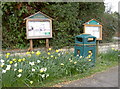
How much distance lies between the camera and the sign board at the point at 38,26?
19.6ft

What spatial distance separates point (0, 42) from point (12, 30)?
74cm

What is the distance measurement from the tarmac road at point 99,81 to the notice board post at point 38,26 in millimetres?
2901

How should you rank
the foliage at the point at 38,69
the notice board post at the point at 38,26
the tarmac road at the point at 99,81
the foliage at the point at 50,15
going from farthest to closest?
the foliage at the point at 50,15 < the notice board post at the point at 38,26 < the tarmac road at the point at 99,81 < the foliage at the point at 38,69

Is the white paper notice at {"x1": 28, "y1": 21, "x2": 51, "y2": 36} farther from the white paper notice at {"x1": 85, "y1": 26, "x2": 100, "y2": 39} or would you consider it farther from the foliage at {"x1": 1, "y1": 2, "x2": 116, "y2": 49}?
the white paper notice at {"x1": 85, "y1": 26, "x2": 100, "y2": 39}

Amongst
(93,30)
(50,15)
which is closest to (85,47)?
(93,30)

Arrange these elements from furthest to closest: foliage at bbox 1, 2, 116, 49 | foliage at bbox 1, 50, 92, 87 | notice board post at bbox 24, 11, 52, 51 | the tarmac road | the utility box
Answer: foliage at bbox 1, 2, 116, 49 → notice board post at bbox 24, 11, 52, 51 → the utility box → the tarmac road → foliage at bbox 1, 50, 92, 87

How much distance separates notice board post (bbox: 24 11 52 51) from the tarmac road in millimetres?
2901

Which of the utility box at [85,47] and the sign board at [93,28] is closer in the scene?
the utility box at [85,47]

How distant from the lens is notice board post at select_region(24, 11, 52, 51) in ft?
19.6

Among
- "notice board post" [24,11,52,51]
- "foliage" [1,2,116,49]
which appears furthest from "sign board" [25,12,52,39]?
"foliage" [1,2,116,49]

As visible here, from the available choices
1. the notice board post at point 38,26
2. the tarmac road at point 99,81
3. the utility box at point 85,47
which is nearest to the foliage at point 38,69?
the tarmac road at point 99,81

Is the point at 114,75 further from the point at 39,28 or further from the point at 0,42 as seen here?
the point at 0,42

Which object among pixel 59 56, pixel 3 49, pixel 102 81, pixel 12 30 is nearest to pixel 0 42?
pixel 3 49

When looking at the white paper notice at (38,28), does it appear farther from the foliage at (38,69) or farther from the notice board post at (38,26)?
the foliage at (38,69)
